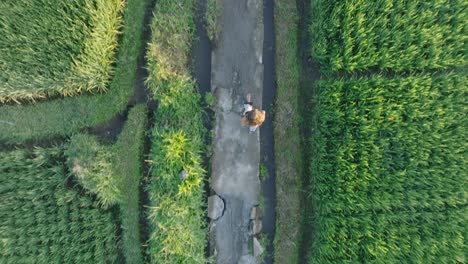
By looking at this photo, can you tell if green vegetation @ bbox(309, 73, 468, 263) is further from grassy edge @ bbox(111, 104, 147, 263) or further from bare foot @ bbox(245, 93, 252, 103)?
grassy edge @ bbox(111, 104, 147, 263)

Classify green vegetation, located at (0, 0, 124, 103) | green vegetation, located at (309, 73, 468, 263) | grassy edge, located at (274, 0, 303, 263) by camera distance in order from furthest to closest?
grassy edge, located at (274, 0, 303, 263) → green vegetation, located at (309, 73, 468, 263) → green vegetation, located at (0, 0, 124, 103)

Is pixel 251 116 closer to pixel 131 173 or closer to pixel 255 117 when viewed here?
pixel 255 117

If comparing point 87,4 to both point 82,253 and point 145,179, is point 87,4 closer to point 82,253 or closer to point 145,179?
point 145,179

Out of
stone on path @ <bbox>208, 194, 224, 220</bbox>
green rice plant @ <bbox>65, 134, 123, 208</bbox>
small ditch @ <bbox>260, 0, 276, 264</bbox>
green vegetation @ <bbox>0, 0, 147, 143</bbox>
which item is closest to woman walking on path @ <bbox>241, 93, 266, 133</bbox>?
small ditch @ <bbox>260, 0, 276, 264</bbox>

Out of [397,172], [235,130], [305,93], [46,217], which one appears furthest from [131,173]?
[397,172]

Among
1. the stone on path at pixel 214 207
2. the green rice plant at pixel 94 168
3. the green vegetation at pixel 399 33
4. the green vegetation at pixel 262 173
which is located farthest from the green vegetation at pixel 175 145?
Answer: the green vegetation at pixel 399 33

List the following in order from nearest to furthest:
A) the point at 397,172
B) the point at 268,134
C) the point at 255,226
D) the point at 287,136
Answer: the point at 397,172
the point at 255,226
the point at 287,136
the point at 268,134
